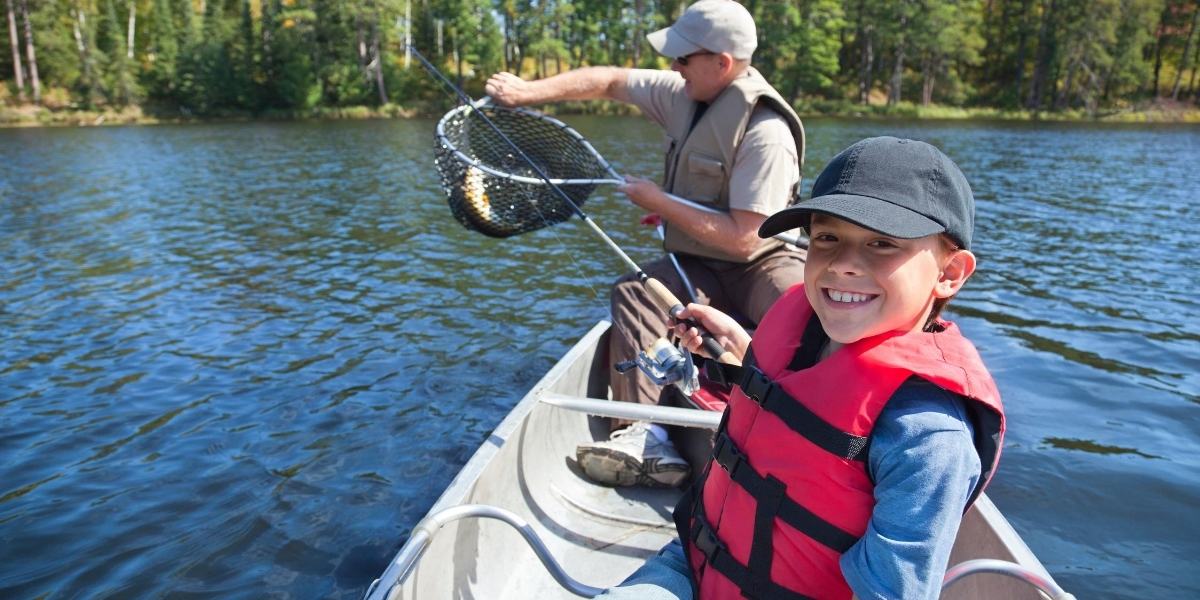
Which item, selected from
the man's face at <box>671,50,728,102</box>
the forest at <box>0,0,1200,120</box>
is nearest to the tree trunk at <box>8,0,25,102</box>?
the forest at <box>0,0,1200,120</box>

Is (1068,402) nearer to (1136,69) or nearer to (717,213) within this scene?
(717,213)

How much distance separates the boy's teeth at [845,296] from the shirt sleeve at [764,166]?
2457 millimetres

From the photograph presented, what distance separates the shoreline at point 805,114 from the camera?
155ft

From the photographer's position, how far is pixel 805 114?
53344 millimetres

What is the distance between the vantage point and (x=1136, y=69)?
55.2 m

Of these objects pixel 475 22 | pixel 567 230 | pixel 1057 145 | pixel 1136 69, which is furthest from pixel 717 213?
pixel 1136 69

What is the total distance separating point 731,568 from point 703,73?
323 centimetres

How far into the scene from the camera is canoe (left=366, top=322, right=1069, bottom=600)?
2.74 meters

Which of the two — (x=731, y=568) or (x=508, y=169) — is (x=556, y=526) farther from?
(x=508, y=169)

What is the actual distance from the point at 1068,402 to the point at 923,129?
35.8 meters

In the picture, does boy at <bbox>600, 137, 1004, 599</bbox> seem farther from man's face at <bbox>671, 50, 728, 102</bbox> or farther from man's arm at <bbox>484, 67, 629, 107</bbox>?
man's arm at <bbox>484, 67, 629, 107</bbox>

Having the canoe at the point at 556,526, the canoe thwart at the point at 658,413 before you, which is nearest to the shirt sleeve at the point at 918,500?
the canoe at the point at 556,526

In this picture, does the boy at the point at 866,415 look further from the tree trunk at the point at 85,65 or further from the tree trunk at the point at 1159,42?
the tree trunk at the point at 1159,42

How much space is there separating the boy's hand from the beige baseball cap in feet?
6.42
